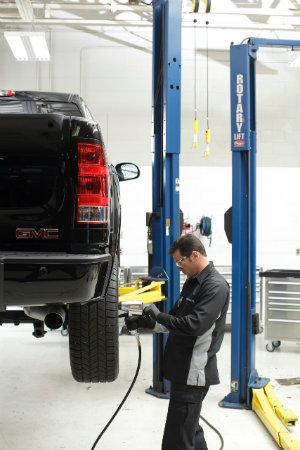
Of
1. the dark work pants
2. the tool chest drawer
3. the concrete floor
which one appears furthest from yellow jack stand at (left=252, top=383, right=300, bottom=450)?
the tool chest drawer

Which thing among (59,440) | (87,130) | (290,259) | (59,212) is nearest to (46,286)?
(59,212)

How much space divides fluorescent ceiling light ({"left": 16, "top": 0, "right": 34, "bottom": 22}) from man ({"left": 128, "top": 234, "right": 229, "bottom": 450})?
5784 millimetres

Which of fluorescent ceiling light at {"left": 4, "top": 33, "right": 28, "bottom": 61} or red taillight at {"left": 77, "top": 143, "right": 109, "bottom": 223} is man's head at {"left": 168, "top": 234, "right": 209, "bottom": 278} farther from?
fluorescent ceiling light at {"left": 4, "top": 33, "right": 28, "bottom": 61}

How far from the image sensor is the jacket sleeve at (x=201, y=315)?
8.91ft

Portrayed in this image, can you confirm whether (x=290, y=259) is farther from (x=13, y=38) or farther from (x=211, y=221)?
(x=13, y=38)

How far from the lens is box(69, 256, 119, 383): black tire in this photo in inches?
104

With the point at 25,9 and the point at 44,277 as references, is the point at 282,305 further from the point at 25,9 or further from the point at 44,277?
the point at 25,9

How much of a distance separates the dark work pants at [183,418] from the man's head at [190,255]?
0.68 m

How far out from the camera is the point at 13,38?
665 cm

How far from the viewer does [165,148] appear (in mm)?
4285

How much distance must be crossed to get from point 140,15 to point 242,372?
633 centimetres

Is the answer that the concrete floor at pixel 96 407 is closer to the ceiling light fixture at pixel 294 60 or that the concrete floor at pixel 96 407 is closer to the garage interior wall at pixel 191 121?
the garage interior wall at pixel 191 121

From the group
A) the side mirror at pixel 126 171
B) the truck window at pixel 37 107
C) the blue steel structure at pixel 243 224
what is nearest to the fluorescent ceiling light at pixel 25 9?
the blue steel structure at pixel 243 224

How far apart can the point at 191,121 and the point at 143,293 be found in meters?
5.16
